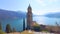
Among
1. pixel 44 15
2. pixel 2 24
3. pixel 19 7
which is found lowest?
pixel 2 24

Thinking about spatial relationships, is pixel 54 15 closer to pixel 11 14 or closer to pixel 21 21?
pixel 21 21

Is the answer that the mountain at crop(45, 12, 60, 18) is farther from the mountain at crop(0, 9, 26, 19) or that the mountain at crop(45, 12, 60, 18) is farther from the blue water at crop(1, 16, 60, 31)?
the mountain at crop(0, 9, 26, 19)

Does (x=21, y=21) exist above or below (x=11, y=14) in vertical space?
below


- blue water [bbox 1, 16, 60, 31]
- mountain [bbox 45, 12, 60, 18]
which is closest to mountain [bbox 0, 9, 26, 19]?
blue water [bbox 1, 16, 60, 31]

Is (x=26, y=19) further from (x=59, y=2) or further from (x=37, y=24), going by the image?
(x=59, y=2)

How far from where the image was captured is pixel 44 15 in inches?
66.9

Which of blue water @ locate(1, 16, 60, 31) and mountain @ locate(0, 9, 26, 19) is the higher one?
mountain @ locate(0, 9, 26, 19)

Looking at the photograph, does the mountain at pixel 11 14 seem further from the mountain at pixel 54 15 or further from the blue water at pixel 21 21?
the mountain at pixel 54 15

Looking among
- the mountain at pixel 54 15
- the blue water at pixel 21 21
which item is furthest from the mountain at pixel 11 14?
the mountain at pixel 54 15

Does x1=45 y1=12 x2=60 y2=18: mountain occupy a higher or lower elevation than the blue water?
higher

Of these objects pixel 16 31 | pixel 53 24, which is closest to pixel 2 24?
pixel 16 31

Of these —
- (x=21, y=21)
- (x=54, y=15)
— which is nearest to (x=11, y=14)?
(x=21, y=21)

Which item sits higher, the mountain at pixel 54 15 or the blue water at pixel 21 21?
the mountain at pixel 54 15

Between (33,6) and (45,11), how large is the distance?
0.19m
